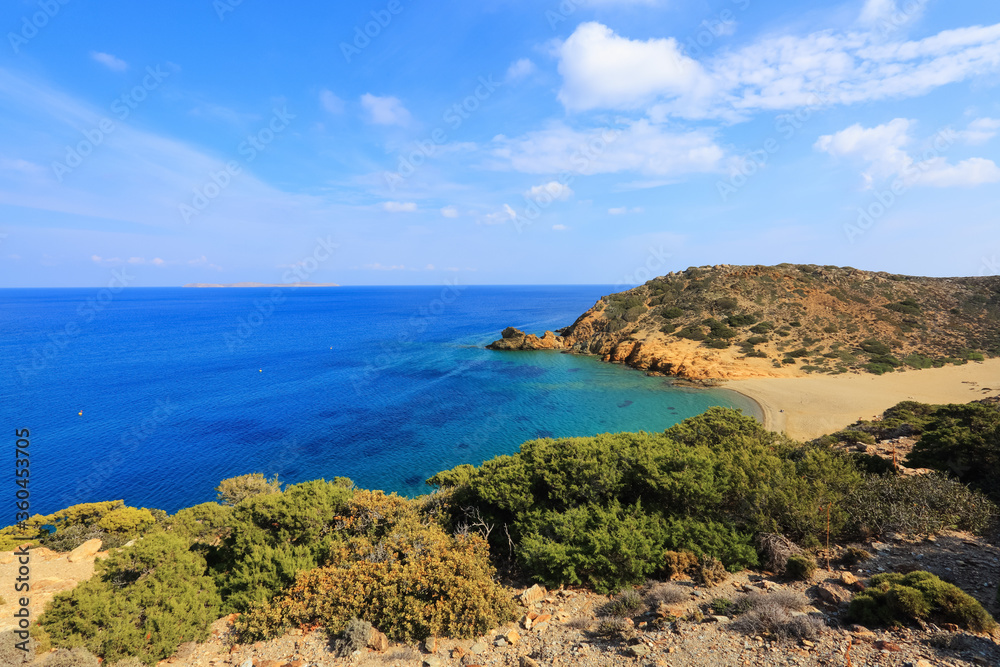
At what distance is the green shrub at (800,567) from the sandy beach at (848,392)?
23.9m

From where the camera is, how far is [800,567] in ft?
37.9

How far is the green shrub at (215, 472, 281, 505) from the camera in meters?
20.5

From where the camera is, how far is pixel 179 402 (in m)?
44.2

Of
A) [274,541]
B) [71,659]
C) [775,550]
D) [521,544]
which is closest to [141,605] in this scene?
[71,659]

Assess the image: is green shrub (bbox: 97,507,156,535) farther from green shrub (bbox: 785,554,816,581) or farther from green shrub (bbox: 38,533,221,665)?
green shrub (bbox: 785,554,816,581)

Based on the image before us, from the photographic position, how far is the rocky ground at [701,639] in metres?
8.32

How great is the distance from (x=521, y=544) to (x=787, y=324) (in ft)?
205

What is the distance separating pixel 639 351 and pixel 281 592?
54474mm

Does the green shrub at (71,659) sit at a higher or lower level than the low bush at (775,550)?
lower

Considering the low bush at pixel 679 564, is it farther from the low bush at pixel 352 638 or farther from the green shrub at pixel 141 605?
the green shrub at pixel 141 605

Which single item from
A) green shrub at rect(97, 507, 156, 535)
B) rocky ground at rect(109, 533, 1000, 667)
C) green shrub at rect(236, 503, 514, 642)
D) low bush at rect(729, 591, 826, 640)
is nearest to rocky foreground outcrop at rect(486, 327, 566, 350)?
green shrub at rect(97, 507, 156, 535)

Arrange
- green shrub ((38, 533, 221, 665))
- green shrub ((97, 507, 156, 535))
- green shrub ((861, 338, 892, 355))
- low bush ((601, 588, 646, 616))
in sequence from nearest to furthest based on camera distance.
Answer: green shrub ((38, 533, 221, 665)), low bush ((601, 588, 646, 616)), green shrub ((97, 507, 156, 535)), green shrub ((861, 338, 892, 355))

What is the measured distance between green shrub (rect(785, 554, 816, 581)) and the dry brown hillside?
137ft

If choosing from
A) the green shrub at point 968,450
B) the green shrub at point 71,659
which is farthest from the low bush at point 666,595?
the green shrub at point 968,450
